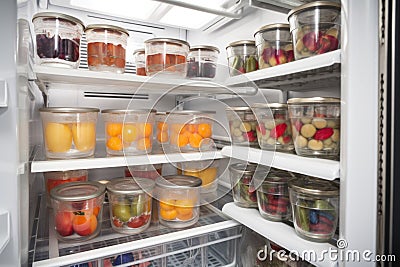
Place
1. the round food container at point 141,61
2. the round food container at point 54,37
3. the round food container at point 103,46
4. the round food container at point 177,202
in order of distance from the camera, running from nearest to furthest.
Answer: the round food container at point 54,37 < the round food container at point 103,46 < the round food container at point 177,202 < the round food container at point 141,61

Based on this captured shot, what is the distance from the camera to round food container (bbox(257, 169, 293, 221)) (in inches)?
35.1

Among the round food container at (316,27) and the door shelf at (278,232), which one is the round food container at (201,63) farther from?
the door shelf at (278,232)

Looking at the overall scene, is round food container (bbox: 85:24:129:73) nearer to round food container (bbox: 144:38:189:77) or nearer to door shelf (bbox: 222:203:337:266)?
round food container (bbox: 144:38:189:77)

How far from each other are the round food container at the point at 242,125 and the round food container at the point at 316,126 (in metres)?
0.21

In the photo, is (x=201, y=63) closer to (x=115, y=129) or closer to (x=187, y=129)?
(x=187, y=129)

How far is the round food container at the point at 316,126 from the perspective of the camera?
0.70 meters

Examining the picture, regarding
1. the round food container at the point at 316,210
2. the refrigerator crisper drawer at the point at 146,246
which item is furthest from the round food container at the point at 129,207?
the round food container at the point at 316,210

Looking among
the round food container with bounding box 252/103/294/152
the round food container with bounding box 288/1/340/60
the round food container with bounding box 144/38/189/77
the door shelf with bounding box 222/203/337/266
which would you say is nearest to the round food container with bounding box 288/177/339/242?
the door shelf with bounding box 222/203/337/266

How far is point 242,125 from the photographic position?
102cm

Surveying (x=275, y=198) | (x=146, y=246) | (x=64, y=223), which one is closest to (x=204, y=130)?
(x=275, y=198)

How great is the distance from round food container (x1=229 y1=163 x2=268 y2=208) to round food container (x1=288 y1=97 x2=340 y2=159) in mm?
262

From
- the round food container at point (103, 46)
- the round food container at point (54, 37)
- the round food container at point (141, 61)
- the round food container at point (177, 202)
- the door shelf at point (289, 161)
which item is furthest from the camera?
the round food container at point (141, 61)

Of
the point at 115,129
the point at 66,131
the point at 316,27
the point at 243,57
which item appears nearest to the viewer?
the point at 316,27

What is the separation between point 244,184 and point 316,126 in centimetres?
41
